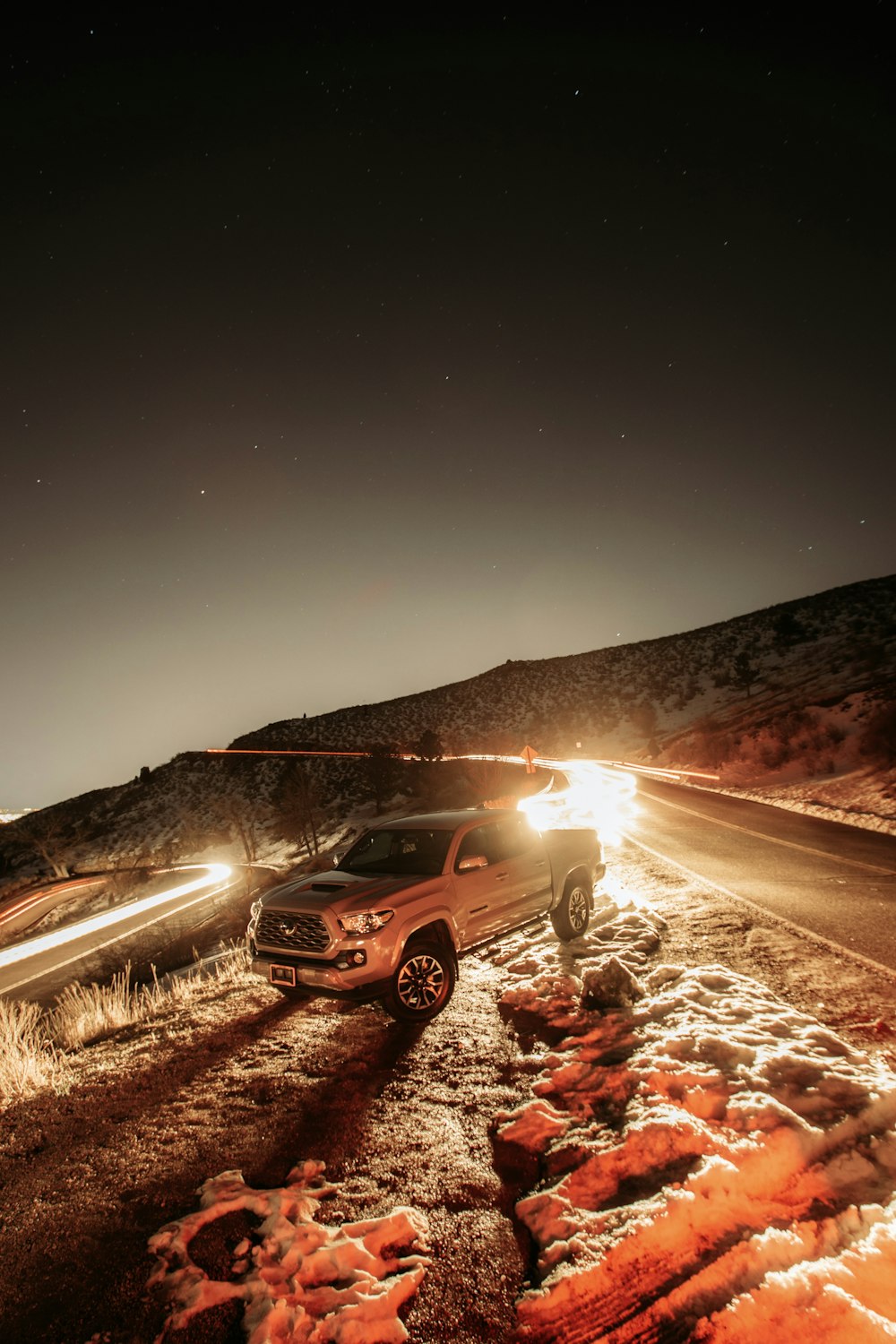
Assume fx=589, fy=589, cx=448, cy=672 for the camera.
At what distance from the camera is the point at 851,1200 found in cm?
297

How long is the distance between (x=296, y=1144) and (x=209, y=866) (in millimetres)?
→ 32062

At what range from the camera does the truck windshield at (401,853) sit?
6344mm

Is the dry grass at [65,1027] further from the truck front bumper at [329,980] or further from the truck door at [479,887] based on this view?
the truck door at [479,887]

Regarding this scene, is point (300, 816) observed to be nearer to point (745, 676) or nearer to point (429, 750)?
point (429, 750)

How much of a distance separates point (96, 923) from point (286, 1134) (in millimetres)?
18287

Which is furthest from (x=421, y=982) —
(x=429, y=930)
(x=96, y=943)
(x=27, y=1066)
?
(x=96, y=943)

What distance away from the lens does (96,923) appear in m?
18.6

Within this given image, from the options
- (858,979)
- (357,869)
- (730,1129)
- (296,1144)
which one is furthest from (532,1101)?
(858,979)

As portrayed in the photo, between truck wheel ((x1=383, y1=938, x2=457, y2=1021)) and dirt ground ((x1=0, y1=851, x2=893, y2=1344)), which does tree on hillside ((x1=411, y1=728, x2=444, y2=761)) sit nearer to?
dirt ground ((x1=0, y1=851, x2=893, y2=1344))

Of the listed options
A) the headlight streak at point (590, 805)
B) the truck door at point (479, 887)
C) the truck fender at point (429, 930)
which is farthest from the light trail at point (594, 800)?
the truck fender at point (429, 930)

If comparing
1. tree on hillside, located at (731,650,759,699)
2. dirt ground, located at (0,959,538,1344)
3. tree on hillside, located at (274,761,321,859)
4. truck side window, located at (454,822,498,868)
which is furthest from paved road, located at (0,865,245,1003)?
tree on hillside, located at (731,650,759,699)

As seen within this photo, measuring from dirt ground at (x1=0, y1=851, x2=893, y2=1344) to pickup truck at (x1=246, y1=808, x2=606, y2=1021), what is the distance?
565mm

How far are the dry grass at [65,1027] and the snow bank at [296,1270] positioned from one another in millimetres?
2850

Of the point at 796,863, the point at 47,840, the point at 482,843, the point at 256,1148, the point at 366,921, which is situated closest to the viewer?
the point at 256,1148
